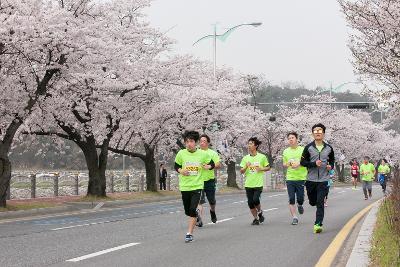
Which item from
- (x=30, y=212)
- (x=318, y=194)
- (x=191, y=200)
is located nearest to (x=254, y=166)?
(x=318, y=194)

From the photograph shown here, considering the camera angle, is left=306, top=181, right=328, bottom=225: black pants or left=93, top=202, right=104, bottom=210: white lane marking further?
left=93, top=202, right=104, bottom=210: white lane marking

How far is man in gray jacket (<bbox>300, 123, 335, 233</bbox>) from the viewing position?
1090cm

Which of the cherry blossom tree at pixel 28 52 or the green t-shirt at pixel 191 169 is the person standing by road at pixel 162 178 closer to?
the cherry blossom tree at pixel 28 52

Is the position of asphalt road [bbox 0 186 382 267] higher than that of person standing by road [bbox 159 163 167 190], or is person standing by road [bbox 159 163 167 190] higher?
person standing by road [bbox 159 163 167 190]

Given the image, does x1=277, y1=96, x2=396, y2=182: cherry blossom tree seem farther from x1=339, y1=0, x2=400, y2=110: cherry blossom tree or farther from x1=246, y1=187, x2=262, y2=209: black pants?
x1=246, y1=187, x2=262, y2=209: black pants

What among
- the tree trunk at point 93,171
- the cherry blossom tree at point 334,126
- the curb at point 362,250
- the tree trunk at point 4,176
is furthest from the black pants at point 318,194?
the cherry blossom tree at point 334,126

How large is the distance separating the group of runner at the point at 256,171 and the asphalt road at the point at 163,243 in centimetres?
50

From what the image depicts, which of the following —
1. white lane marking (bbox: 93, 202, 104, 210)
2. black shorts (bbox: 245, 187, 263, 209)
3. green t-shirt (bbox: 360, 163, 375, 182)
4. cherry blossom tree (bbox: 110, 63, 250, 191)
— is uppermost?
cherry blossom tree (bbox: 110, 63, 250, 191)

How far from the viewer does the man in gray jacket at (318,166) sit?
1090 centimetres

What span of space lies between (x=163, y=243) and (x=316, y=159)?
10.3ft

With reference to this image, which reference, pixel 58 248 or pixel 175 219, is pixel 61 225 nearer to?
pixel 175 219

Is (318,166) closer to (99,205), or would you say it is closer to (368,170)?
(99,205)

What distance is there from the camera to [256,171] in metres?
12.8

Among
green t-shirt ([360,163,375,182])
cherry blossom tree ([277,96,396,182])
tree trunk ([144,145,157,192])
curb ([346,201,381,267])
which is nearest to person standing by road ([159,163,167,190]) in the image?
tree trunk ([144,145,157,192])
